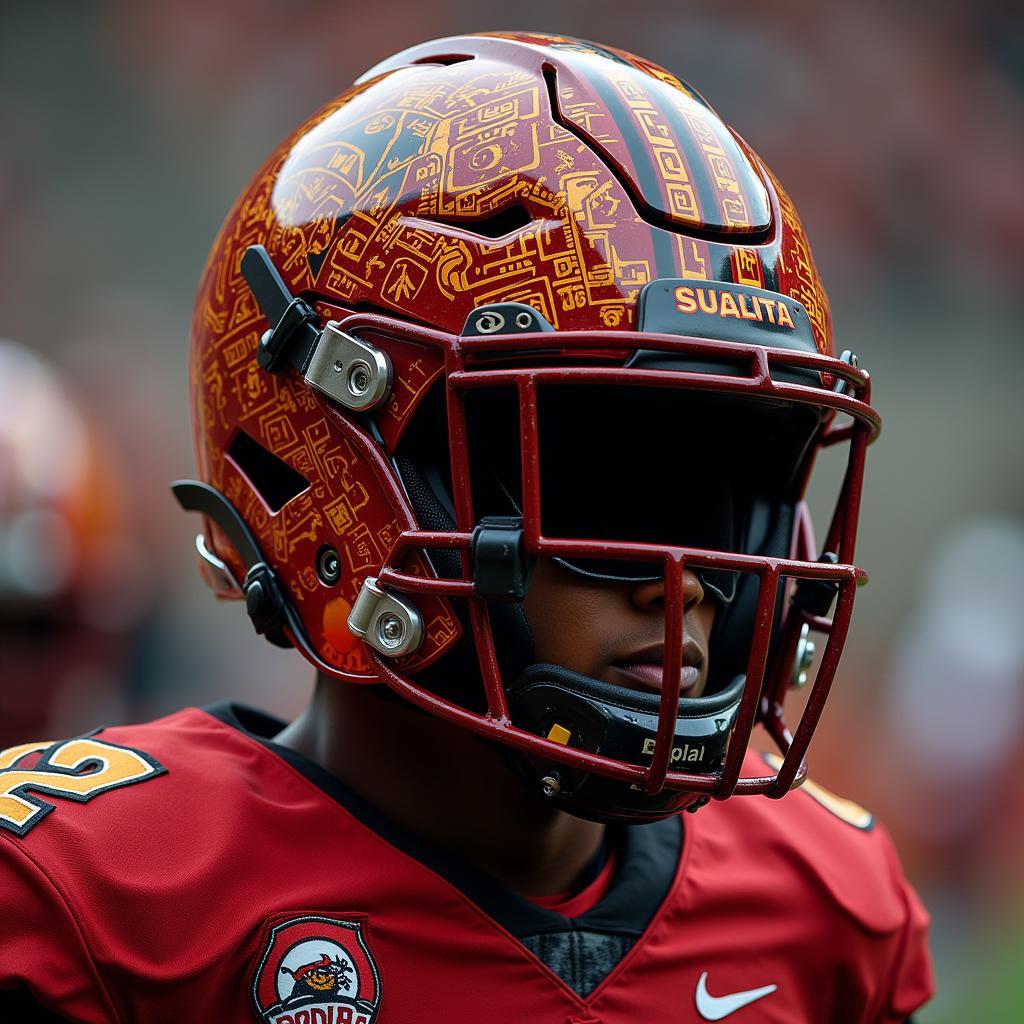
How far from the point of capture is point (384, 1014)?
1.45m

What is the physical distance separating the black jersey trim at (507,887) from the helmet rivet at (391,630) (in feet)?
0.78

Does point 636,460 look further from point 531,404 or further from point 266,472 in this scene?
point 266,472

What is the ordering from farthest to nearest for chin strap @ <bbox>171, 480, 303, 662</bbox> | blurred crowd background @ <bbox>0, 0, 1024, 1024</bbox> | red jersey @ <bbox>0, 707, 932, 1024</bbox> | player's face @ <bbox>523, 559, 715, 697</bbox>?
blurred crowd background @ <bbox>0, 0, 1024, 1024</bbox> → chin strap @ <bbox>171, 480, 303, 662</bbox> → player's face @ <bbox>523, 559, 715, 697</bbox> → red jersey @ <bbox>0, 707, 932, 1024</bbox>

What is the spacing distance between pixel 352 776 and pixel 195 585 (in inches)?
247

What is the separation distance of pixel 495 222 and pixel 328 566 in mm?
434

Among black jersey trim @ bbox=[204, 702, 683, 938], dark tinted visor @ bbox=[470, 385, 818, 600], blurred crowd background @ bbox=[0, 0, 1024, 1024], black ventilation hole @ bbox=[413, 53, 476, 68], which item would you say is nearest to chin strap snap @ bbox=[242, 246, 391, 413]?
dark tinted visor @ bbox=[470, 385, 818, 600]

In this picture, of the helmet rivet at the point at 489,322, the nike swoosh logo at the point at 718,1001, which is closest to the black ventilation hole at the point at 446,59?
the helmet rivet at the point at 489,322

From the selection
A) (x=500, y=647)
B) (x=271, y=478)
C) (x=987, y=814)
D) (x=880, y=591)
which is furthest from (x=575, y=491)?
(x=880, y=591)

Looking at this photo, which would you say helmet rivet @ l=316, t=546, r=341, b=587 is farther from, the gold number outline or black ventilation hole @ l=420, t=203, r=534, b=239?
black ventilation hole @ l=420, t=203, r=534, b=239

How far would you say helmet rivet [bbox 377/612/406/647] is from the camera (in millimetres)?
→ 1469

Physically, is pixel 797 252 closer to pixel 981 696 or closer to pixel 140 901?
pixel 140 901

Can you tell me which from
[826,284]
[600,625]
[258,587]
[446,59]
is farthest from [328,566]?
[826,284]

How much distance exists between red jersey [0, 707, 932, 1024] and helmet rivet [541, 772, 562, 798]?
0.66 feet

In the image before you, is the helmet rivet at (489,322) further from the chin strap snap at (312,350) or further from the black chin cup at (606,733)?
the black chin cup at (606,733)
